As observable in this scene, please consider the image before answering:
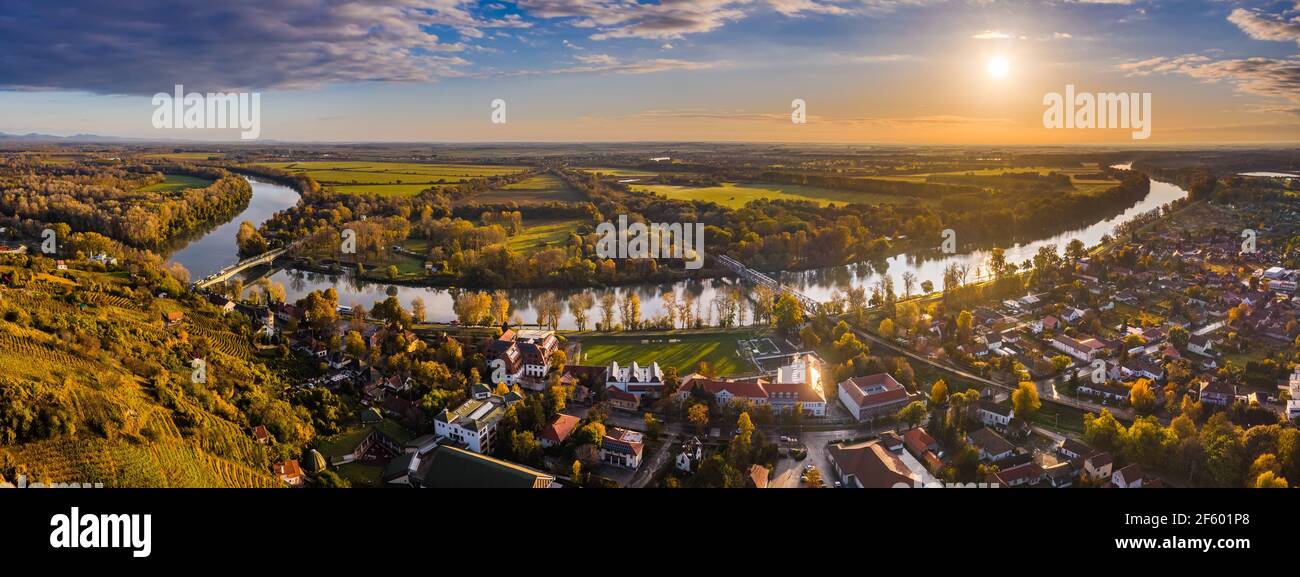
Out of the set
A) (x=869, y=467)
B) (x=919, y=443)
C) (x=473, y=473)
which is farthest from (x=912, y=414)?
(x=473, y=473)

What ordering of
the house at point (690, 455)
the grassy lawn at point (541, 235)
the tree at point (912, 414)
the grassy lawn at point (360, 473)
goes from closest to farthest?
the grassy lawn at point (360, 473)
the house at point (690, 455)
the tree at point (912, 414)
the grassy lawn at point (541, 235)

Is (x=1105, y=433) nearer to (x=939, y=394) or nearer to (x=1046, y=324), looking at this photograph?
(x=939, y=394)

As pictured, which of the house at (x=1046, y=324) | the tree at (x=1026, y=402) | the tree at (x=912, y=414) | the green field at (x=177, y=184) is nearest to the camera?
the tree at (x=912, y=414)

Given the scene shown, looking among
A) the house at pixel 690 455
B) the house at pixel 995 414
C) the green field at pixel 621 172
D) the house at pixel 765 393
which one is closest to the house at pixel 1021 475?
the house at pixel 995 414

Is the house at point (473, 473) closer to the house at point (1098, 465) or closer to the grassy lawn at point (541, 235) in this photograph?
the house at point (1098, 465)

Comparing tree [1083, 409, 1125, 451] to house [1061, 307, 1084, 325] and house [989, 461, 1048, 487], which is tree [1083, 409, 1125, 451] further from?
house [1061, 307, 1084, 325]

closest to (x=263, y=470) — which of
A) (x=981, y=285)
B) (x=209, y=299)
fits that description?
(x=209, y=299)

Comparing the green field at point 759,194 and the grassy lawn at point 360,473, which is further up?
the green field at point 759,194

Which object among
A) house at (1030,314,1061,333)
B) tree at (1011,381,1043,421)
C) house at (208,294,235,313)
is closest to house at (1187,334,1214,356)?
house at (1030,314,1061,333)
